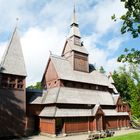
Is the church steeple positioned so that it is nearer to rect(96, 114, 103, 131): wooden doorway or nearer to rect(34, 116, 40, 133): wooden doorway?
rect(96, 114, 103, 131): wooden doorway

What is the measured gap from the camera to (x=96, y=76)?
47531 millimetres

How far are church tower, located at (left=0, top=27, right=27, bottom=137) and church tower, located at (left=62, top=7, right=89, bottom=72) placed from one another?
12.1 meters

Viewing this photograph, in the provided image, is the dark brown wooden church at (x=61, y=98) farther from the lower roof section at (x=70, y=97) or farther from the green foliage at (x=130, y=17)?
the green foliage at (x=130, y=17)

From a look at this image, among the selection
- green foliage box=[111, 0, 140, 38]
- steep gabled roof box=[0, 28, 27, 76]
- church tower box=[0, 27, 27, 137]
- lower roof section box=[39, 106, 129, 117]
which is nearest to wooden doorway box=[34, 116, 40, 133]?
lower roof section box=[39, 106, 129, 117]

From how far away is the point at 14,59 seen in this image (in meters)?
34.9

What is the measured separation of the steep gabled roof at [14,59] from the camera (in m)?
33.5

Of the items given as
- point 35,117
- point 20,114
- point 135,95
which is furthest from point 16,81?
point 135,95

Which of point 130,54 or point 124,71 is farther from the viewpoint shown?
point 124,71

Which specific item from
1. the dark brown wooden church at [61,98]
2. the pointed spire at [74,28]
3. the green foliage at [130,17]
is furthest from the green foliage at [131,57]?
the pointed spire at [74,28]

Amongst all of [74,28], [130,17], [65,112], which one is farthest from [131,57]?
[74,28]

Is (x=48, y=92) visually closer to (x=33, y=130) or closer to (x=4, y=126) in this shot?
(x=33, y=130)

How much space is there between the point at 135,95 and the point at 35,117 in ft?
114

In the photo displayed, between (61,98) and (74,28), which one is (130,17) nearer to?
(61,98)

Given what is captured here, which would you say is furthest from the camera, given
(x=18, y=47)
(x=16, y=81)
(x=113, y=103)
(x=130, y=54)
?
(x=113, y=103)
